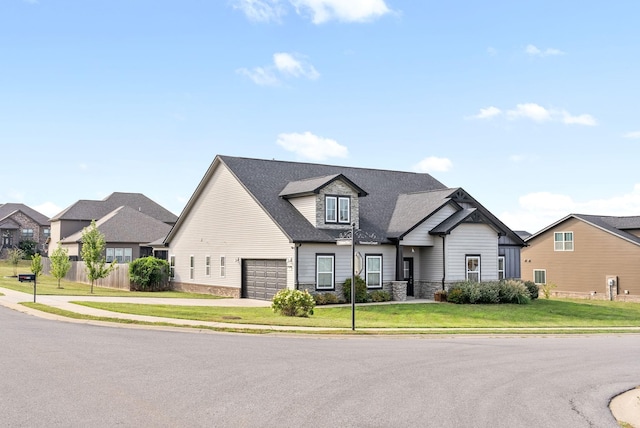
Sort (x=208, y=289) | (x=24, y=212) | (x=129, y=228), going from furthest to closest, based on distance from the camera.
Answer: (x=24, y=212) → (x=129, y=228) → (x=208, y=289)

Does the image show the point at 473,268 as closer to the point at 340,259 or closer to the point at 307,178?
the point at 340,259

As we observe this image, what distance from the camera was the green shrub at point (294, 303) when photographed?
25.9 meters

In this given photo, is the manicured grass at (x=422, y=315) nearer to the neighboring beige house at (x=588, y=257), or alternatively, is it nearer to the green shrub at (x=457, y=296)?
the green shrub at (x=457, y=296)

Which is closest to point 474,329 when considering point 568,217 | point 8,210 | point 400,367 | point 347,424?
point 400,367

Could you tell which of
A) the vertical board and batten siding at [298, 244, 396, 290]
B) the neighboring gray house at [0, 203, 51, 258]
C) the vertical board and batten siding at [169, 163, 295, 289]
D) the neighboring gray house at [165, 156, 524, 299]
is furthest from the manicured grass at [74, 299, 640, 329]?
the neighboring gray house at [0, 203, 51, 258]

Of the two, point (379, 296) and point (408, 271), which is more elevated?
point (408, 271)

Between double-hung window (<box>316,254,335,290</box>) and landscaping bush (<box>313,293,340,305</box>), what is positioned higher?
double-hung window (<box>316,254,335,290</box>)

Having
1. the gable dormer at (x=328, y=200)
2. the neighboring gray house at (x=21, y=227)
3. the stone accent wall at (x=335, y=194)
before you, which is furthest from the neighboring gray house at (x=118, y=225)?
the stone accent wall at (x=335, y=194)

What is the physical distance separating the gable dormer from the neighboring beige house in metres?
24.4

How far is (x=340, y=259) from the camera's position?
34.5m

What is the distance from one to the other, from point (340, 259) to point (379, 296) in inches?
116

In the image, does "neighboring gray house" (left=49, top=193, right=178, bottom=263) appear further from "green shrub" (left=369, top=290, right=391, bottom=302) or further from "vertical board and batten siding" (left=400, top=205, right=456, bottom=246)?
"vertical board and batten siding" (left=400, top=205, right=456, bottom=246)

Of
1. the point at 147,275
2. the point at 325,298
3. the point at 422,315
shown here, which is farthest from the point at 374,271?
the point at 147,275

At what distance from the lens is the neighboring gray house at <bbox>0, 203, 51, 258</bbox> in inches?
3381
